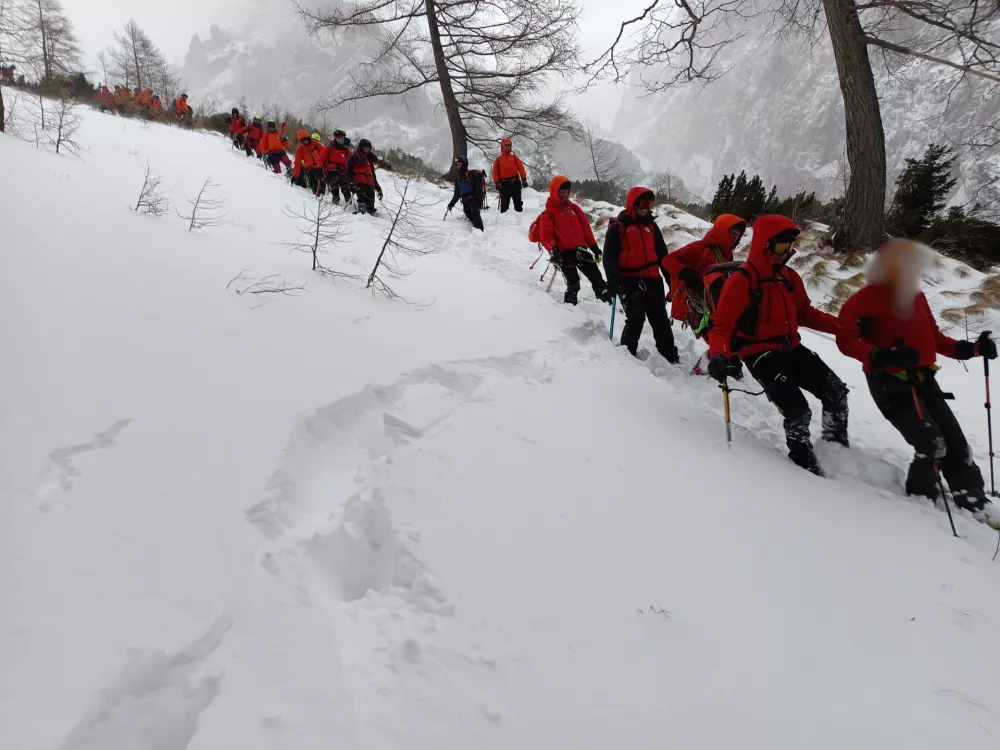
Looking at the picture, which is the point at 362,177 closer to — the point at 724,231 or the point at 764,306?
the point at 724,231

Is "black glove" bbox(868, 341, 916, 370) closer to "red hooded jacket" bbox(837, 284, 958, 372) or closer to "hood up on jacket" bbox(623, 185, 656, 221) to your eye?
"red hooded jacket" bbox(837, 284, 958, 372)

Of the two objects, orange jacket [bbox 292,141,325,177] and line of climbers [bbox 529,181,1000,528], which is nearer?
line of climbers [bbox 529,181,1000,528]

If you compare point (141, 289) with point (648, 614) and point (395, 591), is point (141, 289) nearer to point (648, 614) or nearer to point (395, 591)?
point (395, 591)

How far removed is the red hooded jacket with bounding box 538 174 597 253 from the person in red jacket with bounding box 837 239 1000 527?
136 inches

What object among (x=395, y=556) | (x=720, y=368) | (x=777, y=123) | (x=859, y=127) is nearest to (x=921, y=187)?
(x=859, y=127)

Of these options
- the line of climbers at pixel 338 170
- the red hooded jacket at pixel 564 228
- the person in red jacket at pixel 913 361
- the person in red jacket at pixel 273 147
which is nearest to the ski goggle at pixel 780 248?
the person in red jacket at pixel 913 361

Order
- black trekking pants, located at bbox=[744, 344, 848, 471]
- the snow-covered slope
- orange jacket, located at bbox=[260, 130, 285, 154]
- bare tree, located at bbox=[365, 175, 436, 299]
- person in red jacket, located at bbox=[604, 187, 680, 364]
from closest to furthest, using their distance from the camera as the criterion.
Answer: the snow-covered slope → black trekking pants, located at bbox=[744, 344, 848, 471] → bare tree, located at bbox=[365, 175, 436, 299] → person in red jacket, located at bbox=[604, 187, 680, 364] → orange jacket, located at bbox=[260, 130, 285, 154]

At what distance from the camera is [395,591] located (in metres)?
1.73

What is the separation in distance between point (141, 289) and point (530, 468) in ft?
8.97

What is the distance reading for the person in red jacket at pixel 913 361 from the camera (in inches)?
123

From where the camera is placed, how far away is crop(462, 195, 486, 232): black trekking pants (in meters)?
9.13

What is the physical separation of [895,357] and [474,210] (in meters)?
7.50

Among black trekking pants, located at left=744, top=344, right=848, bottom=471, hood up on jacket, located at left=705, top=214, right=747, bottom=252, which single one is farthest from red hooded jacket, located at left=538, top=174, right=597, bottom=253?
black trekking pants, located at left=744, top=344, right=848, bottom=471

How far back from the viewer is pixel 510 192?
33.0 ft
